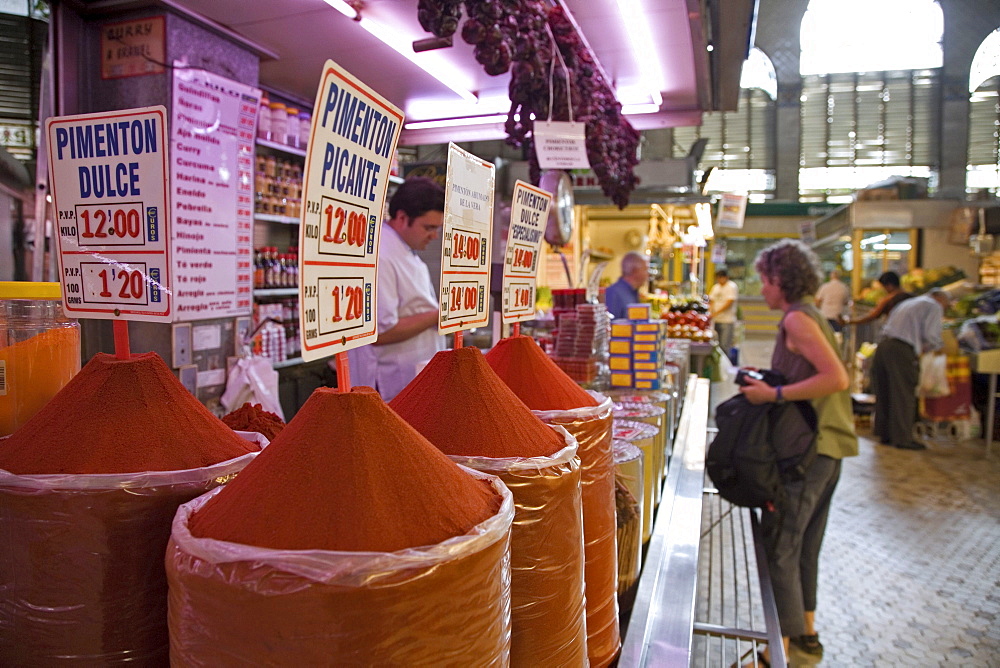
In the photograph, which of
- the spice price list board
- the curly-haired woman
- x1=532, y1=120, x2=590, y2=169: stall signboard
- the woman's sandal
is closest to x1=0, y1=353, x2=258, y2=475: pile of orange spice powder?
x1=532, y1=120, x2=590, y2=169: stall signboard

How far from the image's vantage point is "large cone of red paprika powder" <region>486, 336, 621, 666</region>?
→ 3.07ft

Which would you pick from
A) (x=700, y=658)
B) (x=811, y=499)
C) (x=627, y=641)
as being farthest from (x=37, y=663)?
(x=811, y=499)

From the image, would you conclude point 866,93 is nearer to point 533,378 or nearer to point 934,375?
point 934,375

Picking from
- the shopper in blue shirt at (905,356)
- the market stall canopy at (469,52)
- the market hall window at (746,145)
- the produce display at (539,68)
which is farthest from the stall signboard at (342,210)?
the market hall window at (746,145)

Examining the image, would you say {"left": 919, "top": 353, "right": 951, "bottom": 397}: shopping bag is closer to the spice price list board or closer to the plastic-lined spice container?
the spice price list board

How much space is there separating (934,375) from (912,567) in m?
3.57

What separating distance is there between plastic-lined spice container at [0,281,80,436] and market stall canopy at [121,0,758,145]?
225 cm

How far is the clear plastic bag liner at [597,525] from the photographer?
931 millimetres

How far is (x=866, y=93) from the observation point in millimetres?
16938

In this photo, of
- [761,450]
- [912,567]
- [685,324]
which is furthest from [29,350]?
[685,324]

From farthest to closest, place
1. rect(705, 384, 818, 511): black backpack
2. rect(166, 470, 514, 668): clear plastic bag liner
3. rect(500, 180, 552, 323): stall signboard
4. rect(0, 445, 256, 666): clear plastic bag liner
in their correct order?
rect(705, 384, 818, 511): black backpack < rect(500, 180, 552, 323): stall signboard < rect(0, 445, 256, 666): clear plastic bag liner < rect(166, 470, 514, 668): clear plastic bag liner

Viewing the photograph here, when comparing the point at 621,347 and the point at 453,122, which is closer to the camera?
the point at 621,347

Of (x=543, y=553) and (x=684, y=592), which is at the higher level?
(x=543, y=553)

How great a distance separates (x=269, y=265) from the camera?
14.0ft
